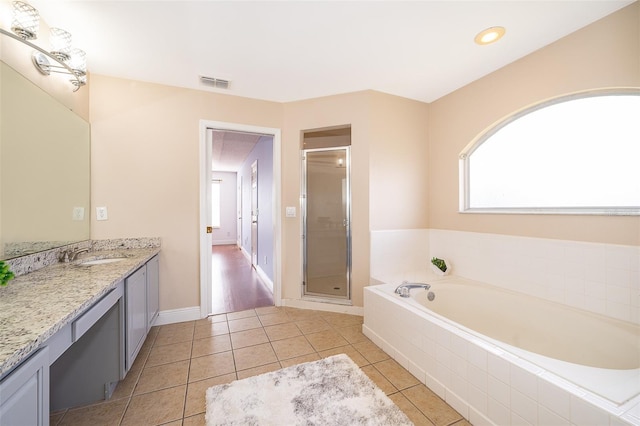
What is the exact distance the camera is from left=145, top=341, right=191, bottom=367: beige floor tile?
75.3 inches

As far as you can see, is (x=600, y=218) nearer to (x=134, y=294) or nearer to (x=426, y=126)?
(x=426, y=126)

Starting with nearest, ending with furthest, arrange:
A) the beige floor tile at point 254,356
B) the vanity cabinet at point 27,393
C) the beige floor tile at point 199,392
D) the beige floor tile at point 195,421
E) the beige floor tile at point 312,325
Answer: the vanity cabinet at point 27,393 < the beige floor tile at point 195,421 < the beige floor tile at point 199,392 < the beige floor tile at point 254,356 < the beige floor tile at point 312,325

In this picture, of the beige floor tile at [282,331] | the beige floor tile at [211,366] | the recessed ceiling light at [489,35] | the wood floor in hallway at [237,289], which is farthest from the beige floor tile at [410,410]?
the recessed ceiling light at [489,35]

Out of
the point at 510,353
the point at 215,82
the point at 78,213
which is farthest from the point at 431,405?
the point at 215,82

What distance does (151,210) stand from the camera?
2480 millimetres

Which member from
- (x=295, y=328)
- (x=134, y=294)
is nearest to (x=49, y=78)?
(x=134, y=294)

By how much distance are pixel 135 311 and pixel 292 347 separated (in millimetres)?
1220

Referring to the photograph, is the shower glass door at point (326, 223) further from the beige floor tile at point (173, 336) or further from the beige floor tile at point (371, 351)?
the beige floor tile at point (173, 336)

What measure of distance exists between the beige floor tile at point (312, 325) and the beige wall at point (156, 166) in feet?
3.81

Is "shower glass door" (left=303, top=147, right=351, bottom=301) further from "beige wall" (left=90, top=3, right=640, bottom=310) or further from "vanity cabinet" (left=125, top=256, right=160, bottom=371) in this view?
"vanity cabinet" (left=125, top=256, right=160, bottom=371)

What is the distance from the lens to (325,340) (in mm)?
2219

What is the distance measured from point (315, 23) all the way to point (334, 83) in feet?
2.81

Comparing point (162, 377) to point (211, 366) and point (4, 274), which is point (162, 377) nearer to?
point (211, 366)

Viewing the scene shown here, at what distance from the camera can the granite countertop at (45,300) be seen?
72cm
